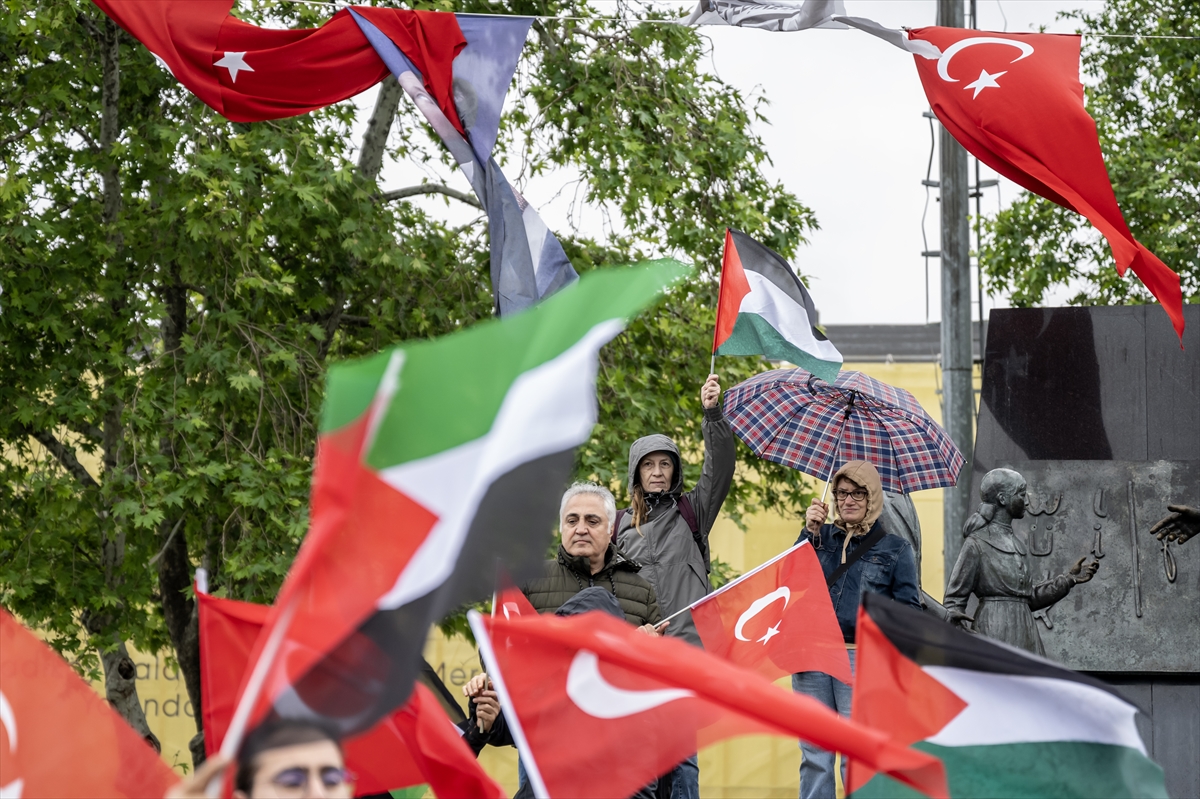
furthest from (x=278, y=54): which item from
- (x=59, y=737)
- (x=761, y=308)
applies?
(x=59, y=737)

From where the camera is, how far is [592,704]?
4.05m

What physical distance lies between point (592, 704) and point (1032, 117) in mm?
5422

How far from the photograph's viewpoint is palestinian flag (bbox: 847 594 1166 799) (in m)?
3.62

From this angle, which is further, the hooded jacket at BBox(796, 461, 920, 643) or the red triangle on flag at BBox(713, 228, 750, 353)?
the red triangle on flag at BBox(713, 228, 750, 353)

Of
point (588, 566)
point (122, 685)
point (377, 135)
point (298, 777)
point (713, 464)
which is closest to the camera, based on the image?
point (298, 777)

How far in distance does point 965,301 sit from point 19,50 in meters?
7.89

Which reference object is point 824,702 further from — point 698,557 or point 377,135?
point 377,135

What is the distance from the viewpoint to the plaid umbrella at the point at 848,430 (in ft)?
26.4

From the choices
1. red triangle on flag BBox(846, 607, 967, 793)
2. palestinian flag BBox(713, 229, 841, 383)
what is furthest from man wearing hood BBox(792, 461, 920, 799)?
red triangle on flag BBox(846, 607, 967, 793)

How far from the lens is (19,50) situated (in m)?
11.6

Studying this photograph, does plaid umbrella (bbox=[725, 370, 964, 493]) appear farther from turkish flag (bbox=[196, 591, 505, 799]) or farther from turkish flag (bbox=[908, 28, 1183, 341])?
turkish flag (bbox=[196, 591, 505, 799])

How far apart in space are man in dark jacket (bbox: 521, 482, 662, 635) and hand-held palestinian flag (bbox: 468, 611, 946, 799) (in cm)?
158

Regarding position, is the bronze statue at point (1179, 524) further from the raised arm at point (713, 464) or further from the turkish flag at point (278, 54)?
the turkish flag at point (278, 54)

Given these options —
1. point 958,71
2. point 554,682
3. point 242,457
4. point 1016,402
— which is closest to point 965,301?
point 1016,402
